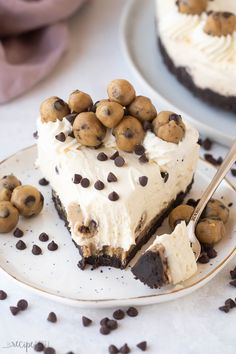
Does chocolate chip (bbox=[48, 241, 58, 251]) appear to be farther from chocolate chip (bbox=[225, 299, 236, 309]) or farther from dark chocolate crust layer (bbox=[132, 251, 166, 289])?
chocolate chip (bbox=[225, 299, 236, 309])

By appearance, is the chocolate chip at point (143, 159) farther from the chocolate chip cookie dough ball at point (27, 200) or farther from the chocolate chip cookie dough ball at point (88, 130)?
the chocolate chip cookie dough ball at point (27, 200)

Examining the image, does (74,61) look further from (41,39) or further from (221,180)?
(221,180)

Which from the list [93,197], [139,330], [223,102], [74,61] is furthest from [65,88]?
[139,330]

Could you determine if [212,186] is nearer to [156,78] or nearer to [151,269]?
[151,269]

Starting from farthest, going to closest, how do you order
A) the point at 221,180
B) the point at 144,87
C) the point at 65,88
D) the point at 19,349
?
1. the point at 65,88
2. the point at 144,87
3. the point at 221,180
4. the point at 19,349

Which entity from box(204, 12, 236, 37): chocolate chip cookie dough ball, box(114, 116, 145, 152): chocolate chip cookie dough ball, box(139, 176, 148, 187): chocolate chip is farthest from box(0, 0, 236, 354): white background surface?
box(204, 12, 236, 37): chocolate chip cookie dough ball

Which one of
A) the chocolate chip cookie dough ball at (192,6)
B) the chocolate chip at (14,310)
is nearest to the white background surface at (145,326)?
the chocolate chip at (14,310)
